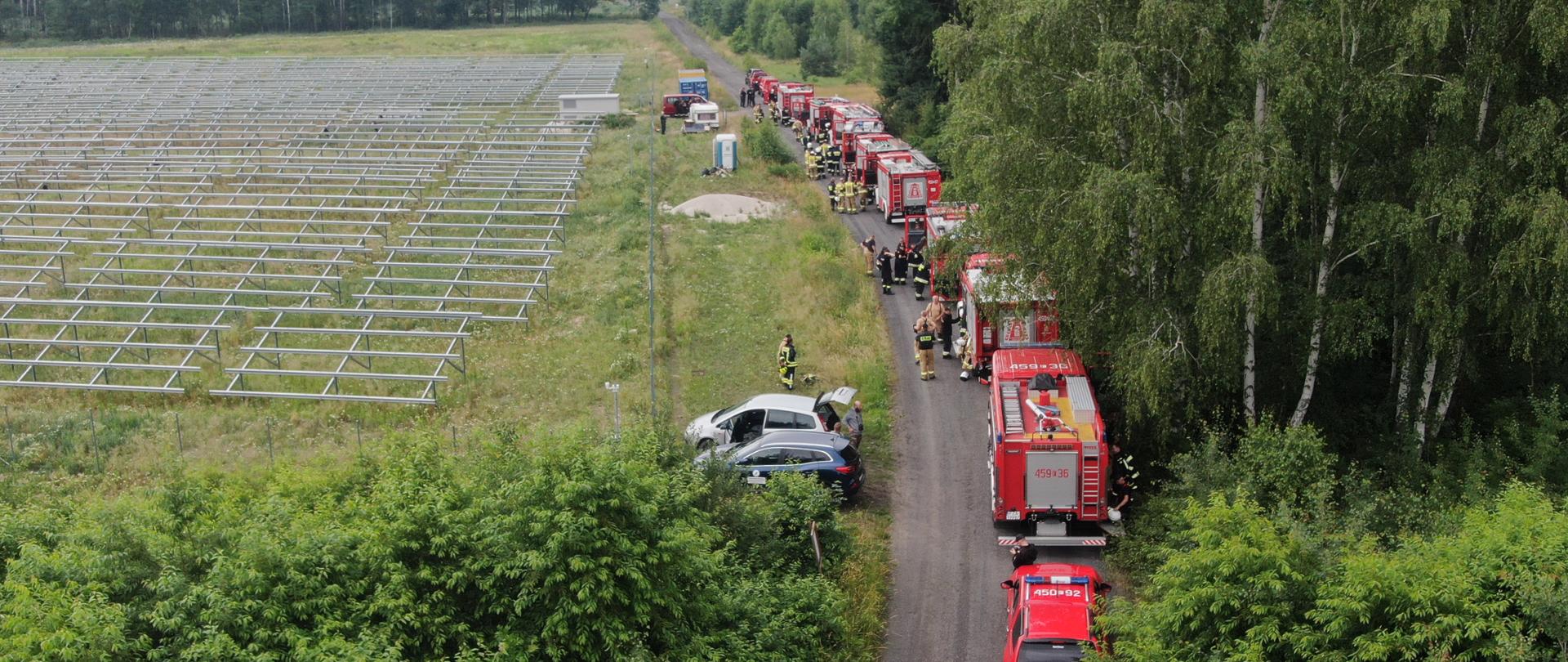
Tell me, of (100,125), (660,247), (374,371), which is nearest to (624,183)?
(660,247)

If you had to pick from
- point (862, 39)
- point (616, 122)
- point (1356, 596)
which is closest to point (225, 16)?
point (862, 39)

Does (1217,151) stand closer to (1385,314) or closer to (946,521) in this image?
(1385,314)

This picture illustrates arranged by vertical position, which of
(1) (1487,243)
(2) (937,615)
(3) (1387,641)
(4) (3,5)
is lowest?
(2) (937,615)

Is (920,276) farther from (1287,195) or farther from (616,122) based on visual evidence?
(616,122)

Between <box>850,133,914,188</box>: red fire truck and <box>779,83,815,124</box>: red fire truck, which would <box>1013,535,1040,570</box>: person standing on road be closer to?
<box>850,133,914,188</box>: red fire truck

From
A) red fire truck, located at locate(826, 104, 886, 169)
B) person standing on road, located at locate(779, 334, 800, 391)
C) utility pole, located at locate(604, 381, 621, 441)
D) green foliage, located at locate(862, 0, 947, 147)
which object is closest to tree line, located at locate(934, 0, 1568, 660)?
person standing on road, located at locate(779, 334, 800, 391)

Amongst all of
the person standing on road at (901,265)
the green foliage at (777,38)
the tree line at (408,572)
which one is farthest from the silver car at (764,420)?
the green foliage at (777,38)
